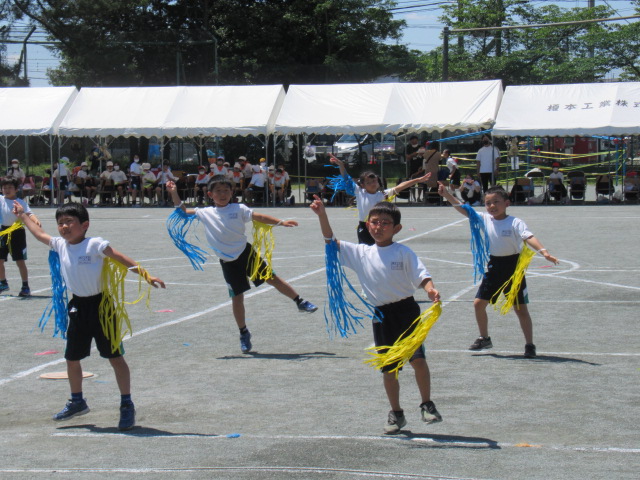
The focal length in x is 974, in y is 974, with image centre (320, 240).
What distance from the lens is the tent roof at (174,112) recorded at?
3086 cm

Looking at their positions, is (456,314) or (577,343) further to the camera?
(456,314)

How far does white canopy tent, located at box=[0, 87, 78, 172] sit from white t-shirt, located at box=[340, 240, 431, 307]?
Result: 26297 mm

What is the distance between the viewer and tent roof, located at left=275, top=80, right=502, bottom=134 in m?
29.8

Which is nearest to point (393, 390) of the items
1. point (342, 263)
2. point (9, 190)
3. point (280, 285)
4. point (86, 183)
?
point (342, 263)

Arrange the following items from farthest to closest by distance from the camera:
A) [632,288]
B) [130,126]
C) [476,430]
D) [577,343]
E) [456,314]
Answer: [130,126] → [632,288] → [456,314] → [577,343] → [476,430]

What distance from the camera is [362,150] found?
47.5 m

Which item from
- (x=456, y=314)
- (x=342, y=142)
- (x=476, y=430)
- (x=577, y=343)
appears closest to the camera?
(x=476, y=430)

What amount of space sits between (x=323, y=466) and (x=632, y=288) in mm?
8610

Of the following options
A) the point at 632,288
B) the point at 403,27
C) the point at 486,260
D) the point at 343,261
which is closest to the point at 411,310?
the point at 343,261

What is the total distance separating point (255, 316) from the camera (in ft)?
37.5

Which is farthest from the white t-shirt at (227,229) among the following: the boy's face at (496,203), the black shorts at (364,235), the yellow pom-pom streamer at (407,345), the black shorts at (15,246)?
the black shorts at (15,246)

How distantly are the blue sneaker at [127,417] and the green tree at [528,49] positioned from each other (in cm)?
4321

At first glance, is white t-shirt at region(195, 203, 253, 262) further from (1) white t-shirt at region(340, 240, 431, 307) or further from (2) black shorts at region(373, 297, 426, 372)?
(2) black shorts at region(373, 297, 426, 372)

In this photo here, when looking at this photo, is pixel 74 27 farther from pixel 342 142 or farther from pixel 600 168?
pixel 600 168
